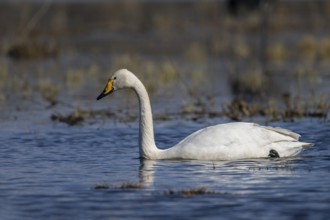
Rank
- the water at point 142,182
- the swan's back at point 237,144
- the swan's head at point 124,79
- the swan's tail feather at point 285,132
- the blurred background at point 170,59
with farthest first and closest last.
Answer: the blurred background at point 170,59
the swan's head at point 124,79
the swan's tail feather at point 285,132
the swan's back at point 237,144
the water at point 142,182

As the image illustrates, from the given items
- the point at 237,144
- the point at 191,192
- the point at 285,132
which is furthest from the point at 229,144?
the point at 191,192

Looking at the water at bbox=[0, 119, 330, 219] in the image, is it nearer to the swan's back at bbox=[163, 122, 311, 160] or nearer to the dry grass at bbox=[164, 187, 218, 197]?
the dry grass at bbox=[164, 187, 218, 197]

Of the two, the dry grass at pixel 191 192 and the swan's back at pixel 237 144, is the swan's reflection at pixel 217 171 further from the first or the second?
the dry grass at pixel 191 192

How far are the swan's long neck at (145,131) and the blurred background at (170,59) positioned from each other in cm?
342

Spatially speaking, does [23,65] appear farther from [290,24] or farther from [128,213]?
[128,213]

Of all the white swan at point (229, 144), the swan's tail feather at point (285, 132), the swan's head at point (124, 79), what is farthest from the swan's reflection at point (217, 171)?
the swan's head at point (124, 79)

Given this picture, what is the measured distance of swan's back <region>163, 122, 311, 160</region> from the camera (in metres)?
12.1

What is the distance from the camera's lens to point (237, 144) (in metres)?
12.1

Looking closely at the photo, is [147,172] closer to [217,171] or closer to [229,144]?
[217,171]

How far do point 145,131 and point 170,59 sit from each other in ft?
45.4

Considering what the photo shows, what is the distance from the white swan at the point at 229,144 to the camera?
39.7ft

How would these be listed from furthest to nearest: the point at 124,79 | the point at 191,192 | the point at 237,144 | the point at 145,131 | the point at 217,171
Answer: the point at 124,79 < the point at 145,131 < the point at 237,144 < the point at 217,171 < the point at 191,192

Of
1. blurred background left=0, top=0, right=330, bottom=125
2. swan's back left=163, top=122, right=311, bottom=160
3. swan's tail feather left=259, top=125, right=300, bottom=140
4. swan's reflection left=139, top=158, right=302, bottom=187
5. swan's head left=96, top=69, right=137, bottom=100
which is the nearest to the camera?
swan's reflection left=139, top=158, right=302, bottom=187

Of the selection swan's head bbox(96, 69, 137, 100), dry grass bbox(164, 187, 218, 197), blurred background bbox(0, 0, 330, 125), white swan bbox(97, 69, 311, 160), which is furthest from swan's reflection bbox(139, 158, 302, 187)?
blurred background bbox(0, 0, 330, 125)
